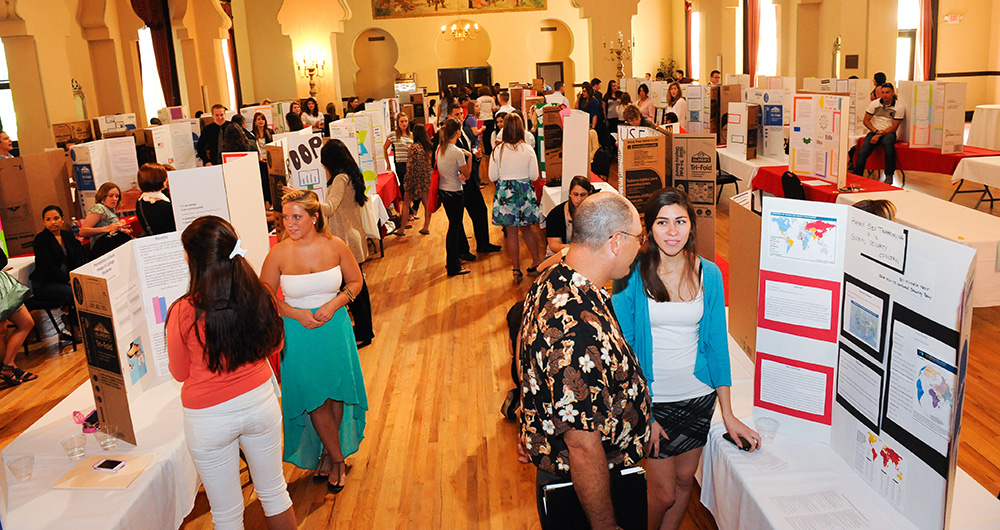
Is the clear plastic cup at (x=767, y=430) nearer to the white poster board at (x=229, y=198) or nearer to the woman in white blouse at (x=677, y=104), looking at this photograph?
the white poster board at (x=229, y=198)

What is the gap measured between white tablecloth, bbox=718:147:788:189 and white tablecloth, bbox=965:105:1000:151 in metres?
3.77

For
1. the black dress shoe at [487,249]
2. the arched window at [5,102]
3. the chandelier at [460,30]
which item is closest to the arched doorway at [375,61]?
the chandelier at [460,30]

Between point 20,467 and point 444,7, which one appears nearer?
point 20,467

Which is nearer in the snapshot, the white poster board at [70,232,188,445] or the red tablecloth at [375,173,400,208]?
the white poster board at [70,232,188,445]

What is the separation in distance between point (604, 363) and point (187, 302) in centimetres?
152

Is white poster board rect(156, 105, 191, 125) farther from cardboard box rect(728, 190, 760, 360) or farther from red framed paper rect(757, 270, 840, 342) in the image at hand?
red framed paper rect(757, 270, 840, 342)

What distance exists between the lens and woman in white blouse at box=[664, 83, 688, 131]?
1143cm

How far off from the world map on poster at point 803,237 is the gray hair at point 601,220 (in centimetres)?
71

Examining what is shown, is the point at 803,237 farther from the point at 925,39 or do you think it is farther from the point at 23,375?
the point at 925,39

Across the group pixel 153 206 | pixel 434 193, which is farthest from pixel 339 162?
pixel 434 193

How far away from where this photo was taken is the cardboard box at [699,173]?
4.83m

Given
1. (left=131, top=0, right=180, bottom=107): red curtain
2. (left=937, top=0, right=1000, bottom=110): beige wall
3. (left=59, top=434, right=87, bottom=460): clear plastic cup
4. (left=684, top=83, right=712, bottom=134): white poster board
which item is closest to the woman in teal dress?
(left=59, top=434, right=87, bottom=460): clear plastic cup

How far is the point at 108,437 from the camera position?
287 cm

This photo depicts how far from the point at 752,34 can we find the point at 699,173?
15.0m
